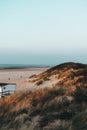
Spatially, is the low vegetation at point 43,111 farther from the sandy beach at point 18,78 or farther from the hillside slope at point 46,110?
the sandy beach at point 18,78

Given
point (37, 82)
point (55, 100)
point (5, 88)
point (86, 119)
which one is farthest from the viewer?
point (37, 82)

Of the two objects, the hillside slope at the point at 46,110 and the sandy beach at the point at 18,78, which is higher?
the sandy beach at the point at 18,78

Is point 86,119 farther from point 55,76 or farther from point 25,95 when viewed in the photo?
point 55,76

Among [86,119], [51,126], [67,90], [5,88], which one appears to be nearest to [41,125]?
[51,126]

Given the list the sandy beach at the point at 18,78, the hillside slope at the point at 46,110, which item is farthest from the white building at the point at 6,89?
the sandy beach at the point at 18,78

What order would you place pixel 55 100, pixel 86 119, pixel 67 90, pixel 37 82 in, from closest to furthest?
pixel 86 119 → pixel 55 100 → pixel 67 90 → pixel 37 82

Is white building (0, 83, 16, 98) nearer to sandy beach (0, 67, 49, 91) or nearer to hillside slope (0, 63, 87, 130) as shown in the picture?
hillside slope (0, 63, 87, 130)

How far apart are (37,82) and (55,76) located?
80.6 inches

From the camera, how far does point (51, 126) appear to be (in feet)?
59.9

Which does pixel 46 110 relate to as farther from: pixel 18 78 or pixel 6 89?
pixel 18 78

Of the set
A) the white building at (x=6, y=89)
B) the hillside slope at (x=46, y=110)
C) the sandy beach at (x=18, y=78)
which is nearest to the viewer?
the hillside slope at (x=46, y=110)

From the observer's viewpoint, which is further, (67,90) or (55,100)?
(67,90)

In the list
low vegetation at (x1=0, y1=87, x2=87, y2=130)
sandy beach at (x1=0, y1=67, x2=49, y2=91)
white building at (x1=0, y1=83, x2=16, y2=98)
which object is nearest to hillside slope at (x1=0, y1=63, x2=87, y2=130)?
low vegetation at (x1=0, y1=87, x2=87, y2=130)

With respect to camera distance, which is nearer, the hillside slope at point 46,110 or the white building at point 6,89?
the hillside slope at point 46,110
